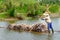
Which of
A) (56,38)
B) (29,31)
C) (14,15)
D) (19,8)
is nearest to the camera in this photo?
(56,38)

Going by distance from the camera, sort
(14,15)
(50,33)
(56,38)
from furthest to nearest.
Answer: (14,15), (50,33), (56,38)

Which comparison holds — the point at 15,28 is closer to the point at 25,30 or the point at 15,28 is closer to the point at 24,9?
the point at 25,30

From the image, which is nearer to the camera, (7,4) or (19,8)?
(7,4)

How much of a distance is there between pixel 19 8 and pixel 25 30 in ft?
124

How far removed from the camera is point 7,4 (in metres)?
59.4

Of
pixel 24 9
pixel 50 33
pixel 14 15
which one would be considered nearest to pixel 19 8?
pixel 24 9

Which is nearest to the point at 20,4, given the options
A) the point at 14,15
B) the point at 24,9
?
the point at 24,9

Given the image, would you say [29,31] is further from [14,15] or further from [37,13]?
[37,13]

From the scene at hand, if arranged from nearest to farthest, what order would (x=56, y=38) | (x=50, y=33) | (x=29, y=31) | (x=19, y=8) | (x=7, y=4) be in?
(x=56, y=38) → (x=50, y=33) → (x=29, y=31) → (x=7, y=4) → (x=19, y=8)

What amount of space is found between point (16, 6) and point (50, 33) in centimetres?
3840

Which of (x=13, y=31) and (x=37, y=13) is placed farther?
(x=37, y=13)

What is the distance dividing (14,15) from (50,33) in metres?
30.1

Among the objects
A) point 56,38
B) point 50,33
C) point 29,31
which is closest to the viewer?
point 56,38

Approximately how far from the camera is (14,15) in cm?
5294
